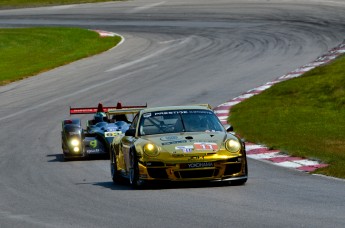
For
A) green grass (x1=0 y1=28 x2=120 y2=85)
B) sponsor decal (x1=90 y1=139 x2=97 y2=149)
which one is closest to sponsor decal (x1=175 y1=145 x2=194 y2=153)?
sponsor decal (x1=90 y1=139 x2=97 y2=149)

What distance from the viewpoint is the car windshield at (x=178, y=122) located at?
15.2m

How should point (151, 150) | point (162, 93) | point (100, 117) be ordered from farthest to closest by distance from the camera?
1. point (162, 93)
2. point (100, 117)
3. point (151, 150)

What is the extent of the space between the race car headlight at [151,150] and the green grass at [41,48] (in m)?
24.3

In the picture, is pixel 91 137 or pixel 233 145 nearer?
pixel 233 145

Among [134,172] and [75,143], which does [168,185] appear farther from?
[75,143]

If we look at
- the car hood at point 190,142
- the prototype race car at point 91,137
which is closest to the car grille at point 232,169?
the car hood at point 190,142

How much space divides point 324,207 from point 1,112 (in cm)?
2075

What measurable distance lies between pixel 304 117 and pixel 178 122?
34.0 feet

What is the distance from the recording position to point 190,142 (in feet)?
46.8

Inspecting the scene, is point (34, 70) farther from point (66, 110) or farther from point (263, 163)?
point (263, 163)

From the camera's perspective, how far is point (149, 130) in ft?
49.9

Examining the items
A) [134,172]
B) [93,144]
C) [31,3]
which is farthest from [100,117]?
[31,3]

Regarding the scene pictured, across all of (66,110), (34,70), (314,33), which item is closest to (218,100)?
(66,110)

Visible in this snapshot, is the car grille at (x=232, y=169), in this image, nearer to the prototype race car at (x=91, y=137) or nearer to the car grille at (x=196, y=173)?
the car grille at (x=196, y=173)
